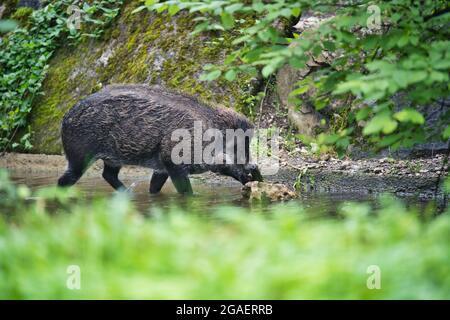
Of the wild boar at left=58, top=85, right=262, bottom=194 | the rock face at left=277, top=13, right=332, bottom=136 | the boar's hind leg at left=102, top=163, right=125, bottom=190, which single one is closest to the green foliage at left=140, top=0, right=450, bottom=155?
the wild boar at left=58, top=85, right=262, bottom=194

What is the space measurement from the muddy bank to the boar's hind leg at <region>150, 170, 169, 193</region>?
1043 millimetres

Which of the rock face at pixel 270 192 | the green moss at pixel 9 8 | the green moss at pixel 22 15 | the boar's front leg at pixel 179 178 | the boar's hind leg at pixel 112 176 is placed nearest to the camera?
the rock face at pixel 270 192

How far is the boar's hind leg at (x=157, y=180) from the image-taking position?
8.77m

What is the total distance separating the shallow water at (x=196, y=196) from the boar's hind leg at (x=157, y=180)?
100mm

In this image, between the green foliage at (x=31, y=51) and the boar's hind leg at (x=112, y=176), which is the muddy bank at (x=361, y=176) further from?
the green foliage at (x=31, y=51)

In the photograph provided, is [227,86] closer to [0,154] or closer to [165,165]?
[165,165]

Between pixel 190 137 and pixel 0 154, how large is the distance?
13.0 feet

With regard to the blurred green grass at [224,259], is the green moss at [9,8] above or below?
above

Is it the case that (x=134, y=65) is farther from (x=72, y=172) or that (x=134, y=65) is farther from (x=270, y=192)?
(x=270, y=192)

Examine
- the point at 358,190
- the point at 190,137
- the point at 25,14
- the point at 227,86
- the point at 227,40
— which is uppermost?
the point at 25,14

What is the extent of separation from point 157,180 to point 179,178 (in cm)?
38

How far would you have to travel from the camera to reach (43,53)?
38.7 feet

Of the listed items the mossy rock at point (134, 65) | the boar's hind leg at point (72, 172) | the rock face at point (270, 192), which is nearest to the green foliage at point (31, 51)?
the mossy rock at point (134, 65)

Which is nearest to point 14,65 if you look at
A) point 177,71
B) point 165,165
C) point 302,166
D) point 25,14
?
point 25,14
